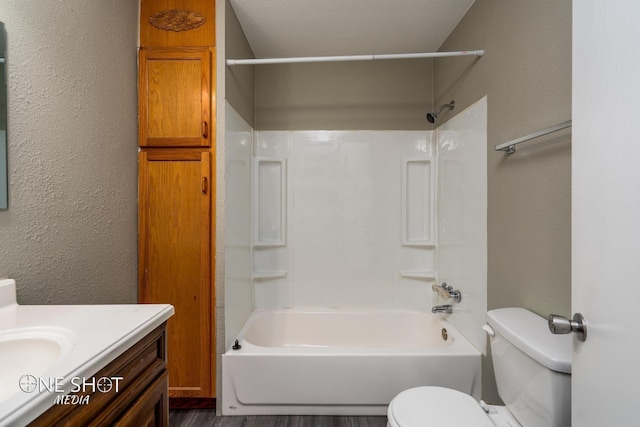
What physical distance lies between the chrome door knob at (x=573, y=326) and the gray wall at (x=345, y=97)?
192 centimetres

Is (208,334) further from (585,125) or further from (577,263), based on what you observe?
(585,125)

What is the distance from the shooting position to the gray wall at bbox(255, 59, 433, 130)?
2.33 m

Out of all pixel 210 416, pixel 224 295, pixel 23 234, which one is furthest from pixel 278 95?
pixel 210 416

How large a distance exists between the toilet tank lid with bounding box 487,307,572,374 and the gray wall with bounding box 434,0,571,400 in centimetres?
10

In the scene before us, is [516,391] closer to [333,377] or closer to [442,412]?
[442,412]

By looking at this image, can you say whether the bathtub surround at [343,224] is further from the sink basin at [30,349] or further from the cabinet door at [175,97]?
the sink basin at [30,349]

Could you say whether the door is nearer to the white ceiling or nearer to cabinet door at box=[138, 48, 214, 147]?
the white ceiling

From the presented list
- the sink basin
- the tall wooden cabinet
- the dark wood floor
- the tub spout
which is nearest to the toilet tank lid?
the tub spout

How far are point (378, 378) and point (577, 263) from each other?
1.25 metres

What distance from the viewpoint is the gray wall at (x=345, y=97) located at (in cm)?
233

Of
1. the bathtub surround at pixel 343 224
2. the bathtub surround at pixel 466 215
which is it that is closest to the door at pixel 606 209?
the bathtub surround at pixel 466 215

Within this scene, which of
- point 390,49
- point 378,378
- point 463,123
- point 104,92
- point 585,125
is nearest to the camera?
point 585,125

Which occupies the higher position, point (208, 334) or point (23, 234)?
point (23, 234)

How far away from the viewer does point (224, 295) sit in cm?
165
